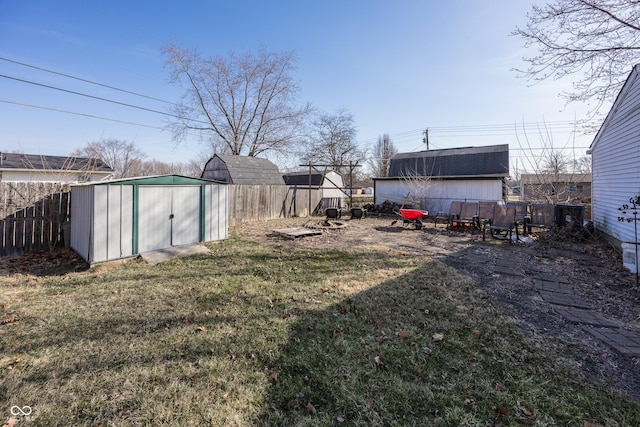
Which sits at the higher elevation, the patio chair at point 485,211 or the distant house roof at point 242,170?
the distant house roof at point 242,170

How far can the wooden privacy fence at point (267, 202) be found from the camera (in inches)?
503

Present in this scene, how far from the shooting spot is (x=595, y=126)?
8.62 m

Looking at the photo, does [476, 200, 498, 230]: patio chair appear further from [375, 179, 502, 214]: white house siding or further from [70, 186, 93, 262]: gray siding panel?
[70, 186, 93, 262]: gray siding panel

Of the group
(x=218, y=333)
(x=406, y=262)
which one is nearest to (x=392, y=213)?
(x=406, y=262)

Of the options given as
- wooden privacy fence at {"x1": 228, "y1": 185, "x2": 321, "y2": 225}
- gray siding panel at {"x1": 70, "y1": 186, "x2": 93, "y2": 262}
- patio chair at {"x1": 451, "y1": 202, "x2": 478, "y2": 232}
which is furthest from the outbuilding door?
patio chair at {"x1": 451, "y1": 202, "x2": 478, "y2": 232}

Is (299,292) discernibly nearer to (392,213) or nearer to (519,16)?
(519,16)

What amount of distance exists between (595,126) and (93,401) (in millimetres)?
12658

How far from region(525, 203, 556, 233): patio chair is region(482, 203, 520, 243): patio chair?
763 millimetres

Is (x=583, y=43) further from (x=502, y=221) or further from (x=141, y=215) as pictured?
(x=141, y=215)

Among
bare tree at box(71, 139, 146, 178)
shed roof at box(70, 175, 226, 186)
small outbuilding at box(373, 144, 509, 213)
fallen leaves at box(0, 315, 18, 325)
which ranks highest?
bare tree at box(71, 139, 146, 178)

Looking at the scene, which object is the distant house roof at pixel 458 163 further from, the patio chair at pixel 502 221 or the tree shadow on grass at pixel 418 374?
the tree shadow on grass at pixel 418 374

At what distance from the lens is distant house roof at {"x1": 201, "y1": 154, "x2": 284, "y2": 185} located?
16.9m

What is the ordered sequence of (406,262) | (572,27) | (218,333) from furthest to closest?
(572,27) → (406,262) → (218,333)

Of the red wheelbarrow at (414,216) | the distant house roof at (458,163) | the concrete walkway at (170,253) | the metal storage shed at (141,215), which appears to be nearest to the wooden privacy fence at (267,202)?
the metal storage shed at (141,215)
